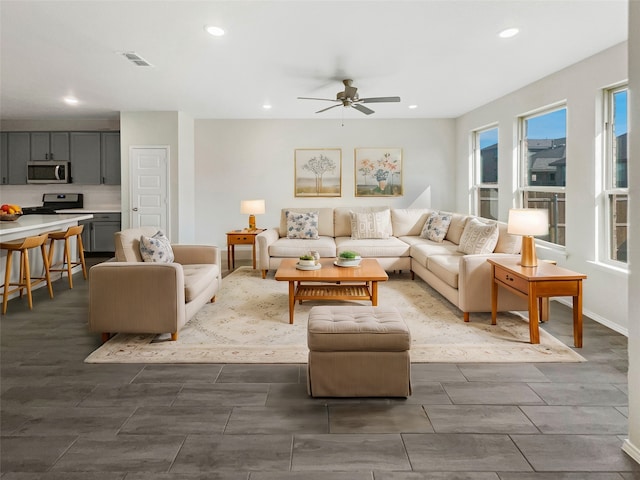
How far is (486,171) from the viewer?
686cm

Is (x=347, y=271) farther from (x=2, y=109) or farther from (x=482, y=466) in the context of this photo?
(x=2, y=109)

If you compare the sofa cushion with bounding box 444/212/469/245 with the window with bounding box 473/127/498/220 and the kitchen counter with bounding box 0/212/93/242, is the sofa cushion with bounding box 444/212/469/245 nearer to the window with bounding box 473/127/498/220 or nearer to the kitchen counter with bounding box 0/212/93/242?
the window with bounding box 473/127/498/220

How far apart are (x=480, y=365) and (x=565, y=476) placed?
1.20m

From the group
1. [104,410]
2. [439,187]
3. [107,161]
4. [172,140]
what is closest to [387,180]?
[439,187]

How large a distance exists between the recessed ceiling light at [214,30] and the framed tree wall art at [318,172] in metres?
4.25

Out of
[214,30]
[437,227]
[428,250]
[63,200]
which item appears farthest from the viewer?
[63,200]

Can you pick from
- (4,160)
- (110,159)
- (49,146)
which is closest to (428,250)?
(110,159)

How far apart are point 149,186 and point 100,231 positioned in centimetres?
137

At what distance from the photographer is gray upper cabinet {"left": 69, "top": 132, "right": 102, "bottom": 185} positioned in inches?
307

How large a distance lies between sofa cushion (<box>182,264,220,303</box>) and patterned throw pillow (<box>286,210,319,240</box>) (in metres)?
2.02

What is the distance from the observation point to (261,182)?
25.8 ft

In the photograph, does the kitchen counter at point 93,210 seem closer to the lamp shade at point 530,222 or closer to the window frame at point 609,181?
the lamp shade at point 530,222

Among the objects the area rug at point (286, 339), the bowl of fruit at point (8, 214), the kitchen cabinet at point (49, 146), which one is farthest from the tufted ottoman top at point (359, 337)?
the kitchen cabinet at point (49, 146)

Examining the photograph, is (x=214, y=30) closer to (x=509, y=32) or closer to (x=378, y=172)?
(x=509, y=32)
